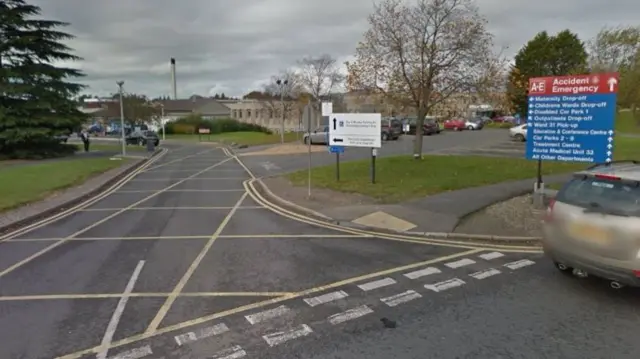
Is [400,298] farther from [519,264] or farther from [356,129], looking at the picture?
[356,129]

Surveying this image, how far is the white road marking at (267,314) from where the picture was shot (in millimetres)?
4535

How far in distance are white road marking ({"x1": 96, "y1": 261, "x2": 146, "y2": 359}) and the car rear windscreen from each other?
213 inches

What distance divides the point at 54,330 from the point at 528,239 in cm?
721

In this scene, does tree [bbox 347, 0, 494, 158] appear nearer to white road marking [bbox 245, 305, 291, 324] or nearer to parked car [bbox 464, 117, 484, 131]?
white road marking [bbox 245, 305, 291, 324]

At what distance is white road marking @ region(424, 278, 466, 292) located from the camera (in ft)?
17.7

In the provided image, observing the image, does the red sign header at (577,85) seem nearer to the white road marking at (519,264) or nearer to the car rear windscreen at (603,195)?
the car rear windscreen at (603,195)

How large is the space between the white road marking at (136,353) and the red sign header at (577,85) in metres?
9.31

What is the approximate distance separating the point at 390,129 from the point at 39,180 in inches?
1041

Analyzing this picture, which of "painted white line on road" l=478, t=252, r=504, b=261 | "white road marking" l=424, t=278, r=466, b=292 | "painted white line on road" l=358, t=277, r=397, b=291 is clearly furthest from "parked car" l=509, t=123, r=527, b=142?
"painted white line on road" l=358, t=277, r=397, b=291

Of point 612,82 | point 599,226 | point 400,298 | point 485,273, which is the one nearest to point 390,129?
point 612,82

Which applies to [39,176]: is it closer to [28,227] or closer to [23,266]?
[28,227]

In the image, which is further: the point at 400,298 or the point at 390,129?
the point at 390,129

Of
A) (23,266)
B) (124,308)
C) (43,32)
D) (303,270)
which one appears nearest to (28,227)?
(23,266)

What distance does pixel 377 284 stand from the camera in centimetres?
557
